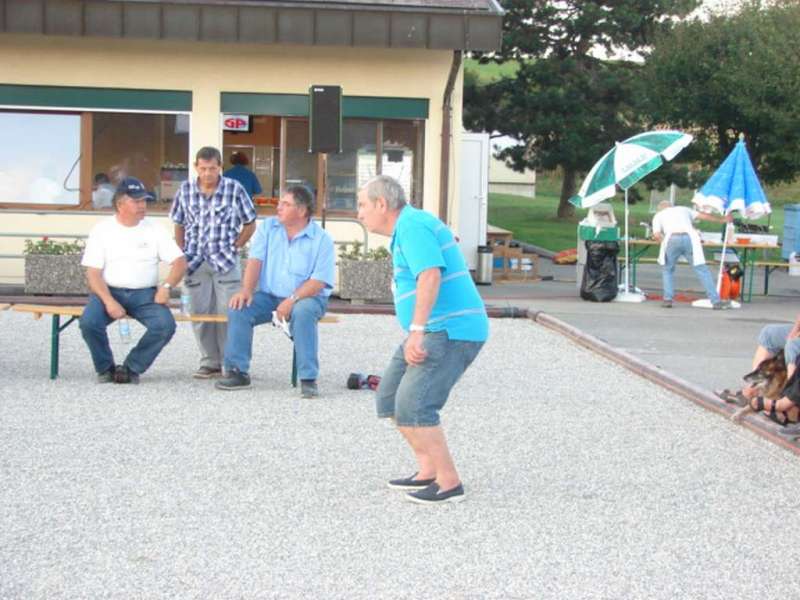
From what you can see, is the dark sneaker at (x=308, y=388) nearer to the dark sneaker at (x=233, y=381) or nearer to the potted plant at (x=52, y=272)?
the dark sneaker at (x=233, y=381)

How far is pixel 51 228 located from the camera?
769 inches

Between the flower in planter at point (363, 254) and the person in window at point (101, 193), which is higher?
the person in window at point (101, 193)

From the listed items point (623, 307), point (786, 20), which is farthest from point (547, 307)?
point (786, 20)

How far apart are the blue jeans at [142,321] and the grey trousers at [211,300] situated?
409mm

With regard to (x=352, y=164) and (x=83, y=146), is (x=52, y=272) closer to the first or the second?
(x=83, y=146)

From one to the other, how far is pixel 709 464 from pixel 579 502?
54.9 inches

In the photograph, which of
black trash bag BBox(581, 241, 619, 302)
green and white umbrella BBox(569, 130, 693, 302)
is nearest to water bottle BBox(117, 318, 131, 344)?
black trash bag BBox(581, 241, 619, 302)

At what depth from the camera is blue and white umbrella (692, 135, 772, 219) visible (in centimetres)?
1925

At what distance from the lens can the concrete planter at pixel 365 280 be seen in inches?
693

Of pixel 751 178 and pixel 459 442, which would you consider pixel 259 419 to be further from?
pixel 751 178

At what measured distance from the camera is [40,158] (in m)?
19.7

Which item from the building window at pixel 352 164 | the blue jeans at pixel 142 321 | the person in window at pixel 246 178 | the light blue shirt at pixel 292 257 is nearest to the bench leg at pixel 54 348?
the blue jeans at pixel 142 321

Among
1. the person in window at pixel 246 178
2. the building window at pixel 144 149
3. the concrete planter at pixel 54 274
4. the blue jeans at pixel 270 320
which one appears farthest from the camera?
the building window at pixel 144 149

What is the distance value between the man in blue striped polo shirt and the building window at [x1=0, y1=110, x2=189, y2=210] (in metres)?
12.9
